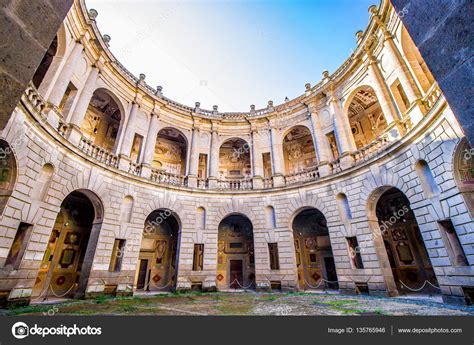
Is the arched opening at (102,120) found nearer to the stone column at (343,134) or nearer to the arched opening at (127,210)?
the arched opening at (127,210)

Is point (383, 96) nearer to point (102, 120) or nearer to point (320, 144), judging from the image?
point (320, 144)

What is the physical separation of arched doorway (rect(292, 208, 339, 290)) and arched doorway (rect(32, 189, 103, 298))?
12.1 metres

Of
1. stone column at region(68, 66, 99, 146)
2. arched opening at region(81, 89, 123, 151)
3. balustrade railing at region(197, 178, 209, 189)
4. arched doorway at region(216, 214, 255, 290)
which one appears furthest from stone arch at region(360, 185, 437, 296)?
arched opening at region(81, 89, 123, 151)

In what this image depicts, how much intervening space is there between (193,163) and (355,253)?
37.3ft

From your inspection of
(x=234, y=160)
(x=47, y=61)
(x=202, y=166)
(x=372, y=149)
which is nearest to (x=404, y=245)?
(x=372, y=149)

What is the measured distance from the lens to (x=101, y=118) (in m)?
15.8

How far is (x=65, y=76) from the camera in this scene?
10.3 m

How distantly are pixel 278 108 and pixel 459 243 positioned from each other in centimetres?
1299

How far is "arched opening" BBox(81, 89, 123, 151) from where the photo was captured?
14.7 m

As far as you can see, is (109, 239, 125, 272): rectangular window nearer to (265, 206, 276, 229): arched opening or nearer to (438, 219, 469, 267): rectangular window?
(265, 206, 276, 229): arched opening

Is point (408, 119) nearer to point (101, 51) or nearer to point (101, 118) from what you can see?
point (101, 51)

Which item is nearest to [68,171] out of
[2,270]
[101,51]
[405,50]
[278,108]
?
[2,270]
